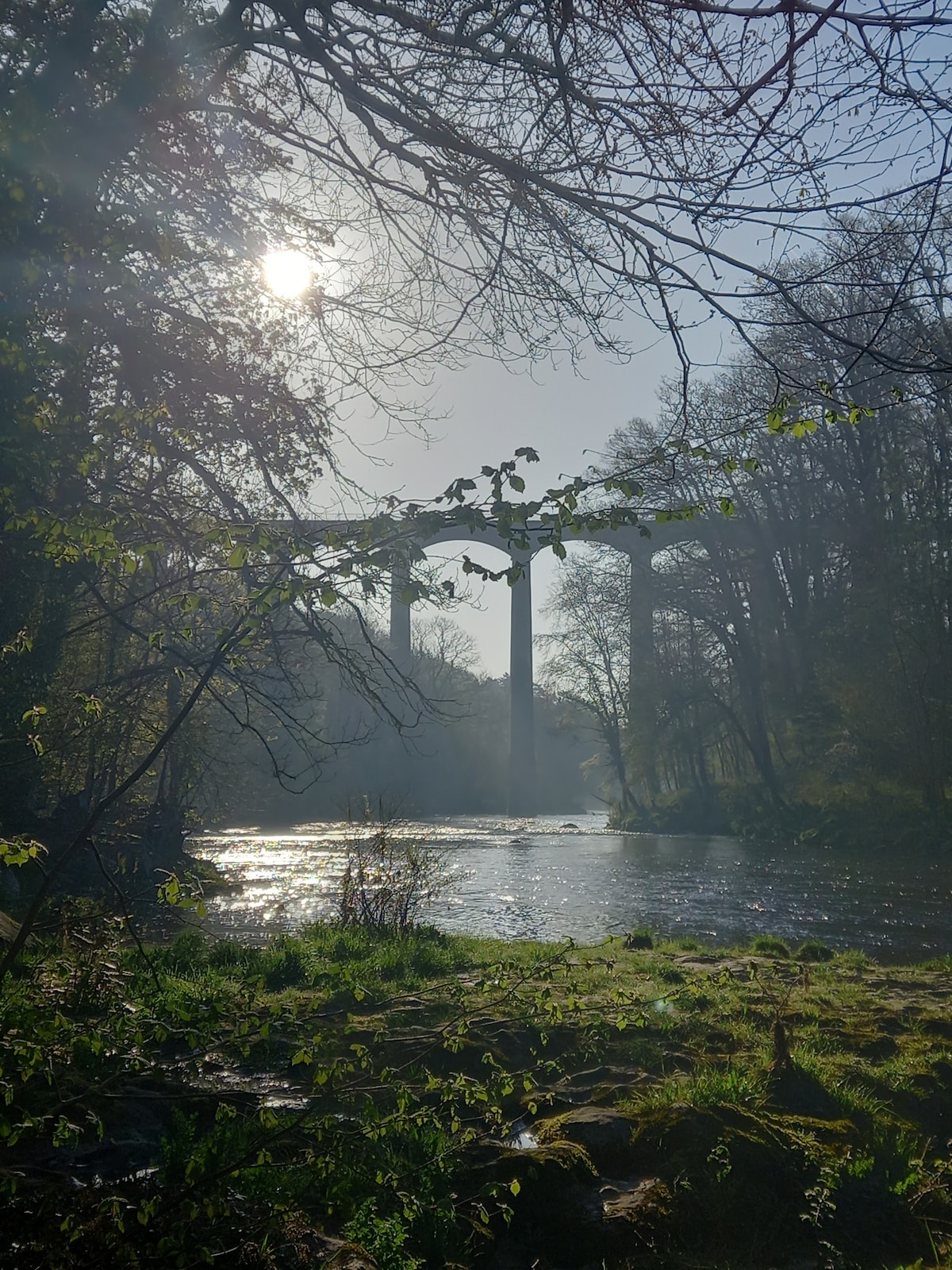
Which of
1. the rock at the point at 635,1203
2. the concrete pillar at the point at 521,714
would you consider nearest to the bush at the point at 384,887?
the rock at the point at 635,1203

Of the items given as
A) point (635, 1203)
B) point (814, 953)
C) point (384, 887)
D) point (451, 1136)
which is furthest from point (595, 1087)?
point (814, 953)

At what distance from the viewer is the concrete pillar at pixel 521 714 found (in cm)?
4400

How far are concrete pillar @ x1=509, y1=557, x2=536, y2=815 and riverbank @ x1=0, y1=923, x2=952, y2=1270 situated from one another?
129 feet

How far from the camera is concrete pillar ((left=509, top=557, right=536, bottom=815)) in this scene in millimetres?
44000

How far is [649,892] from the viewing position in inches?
538

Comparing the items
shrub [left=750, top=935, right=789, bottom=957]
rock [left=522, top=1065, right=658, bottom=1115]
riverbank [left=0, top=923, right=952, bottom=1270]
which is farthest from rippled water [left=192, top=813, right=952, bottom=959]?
rock [left=522, top=1065, right=658, bottom=1115]

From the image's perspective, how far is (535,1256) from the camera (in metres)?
2.59

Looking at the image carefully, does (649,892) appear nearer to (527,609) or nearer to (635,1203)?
(635,1203)

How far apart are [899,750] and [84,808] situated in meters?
15.6

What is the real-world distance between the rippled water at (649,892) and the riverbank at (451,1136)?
16.7 feet

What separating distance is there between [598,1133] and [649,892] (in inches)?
431

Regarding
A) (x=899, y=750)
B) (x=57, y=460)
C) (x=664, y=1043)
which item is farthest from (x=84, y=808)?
(x=899, y=750)

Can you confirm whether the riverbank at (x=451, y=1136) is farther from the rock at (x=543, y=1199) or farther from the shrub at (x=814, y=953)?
the shrub at (x=814, y=953)

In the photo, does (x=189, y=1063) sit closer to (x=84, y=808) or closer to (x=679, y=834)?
(x=84, y=808)
